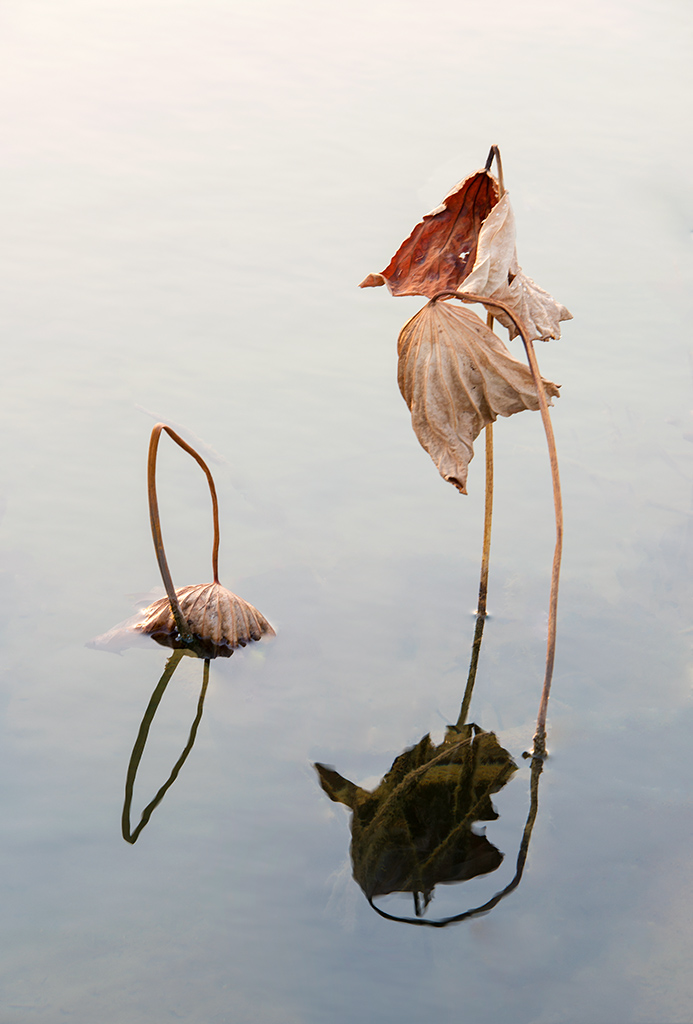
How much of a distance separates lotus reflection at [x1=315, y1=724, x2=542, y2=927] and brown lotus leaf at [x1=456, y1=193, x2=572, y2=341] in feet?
1.96

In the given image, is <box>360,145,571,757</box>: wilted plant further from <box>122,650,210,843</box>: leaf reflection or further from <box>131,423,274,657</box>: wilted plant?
<box>122,650,210,843</box>: leaf reflection

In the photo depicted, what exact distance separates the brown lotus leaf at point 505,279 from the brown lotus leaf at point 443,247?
2.9 inches

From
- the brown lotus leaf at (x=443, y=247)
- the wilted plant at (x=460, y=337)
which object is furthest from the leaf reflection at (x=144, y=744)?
the brown lotus leaf at (x=443, y=247)

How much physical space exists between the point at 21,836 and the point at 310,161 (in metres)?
2.35

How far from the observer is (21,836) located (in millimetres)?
1132

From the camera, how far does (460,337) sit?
1.22 m

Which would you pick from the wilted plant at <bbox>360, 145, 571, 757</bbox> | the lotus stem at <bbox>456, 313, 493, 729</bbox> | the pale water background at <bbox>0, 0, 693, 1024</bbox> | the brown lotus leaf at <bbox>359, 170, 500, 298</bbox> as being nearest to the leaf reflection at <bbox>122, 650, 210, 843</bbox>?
the pale water background at <bbox>0, 0, 693, 1024</bbox>

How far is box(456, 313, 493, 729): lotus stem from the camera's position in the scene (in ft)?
4.50

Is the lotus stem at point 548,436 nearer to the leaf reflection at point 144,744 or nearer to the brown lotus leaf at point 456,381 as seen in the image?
the brown lotus leaf at point 456,381

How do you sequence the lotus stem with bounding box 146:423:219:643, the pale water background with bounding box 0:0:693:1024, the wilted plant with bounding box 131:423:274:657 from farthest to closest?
the wilted plant with bounding box 131:423:274:657 < the lotus stem with bounding box 146:423:219:643 < the pale water background with bounding box 0:0:693:1024

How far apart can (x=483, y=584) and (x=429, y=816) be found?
1.49 feet

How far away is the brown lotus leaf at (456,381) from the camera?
3.99ft

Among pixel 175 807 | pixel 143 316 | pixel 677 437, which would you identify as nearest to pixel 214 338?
pixel 143 316

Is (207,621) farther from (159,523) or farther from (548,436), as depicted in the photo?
(548,436)
